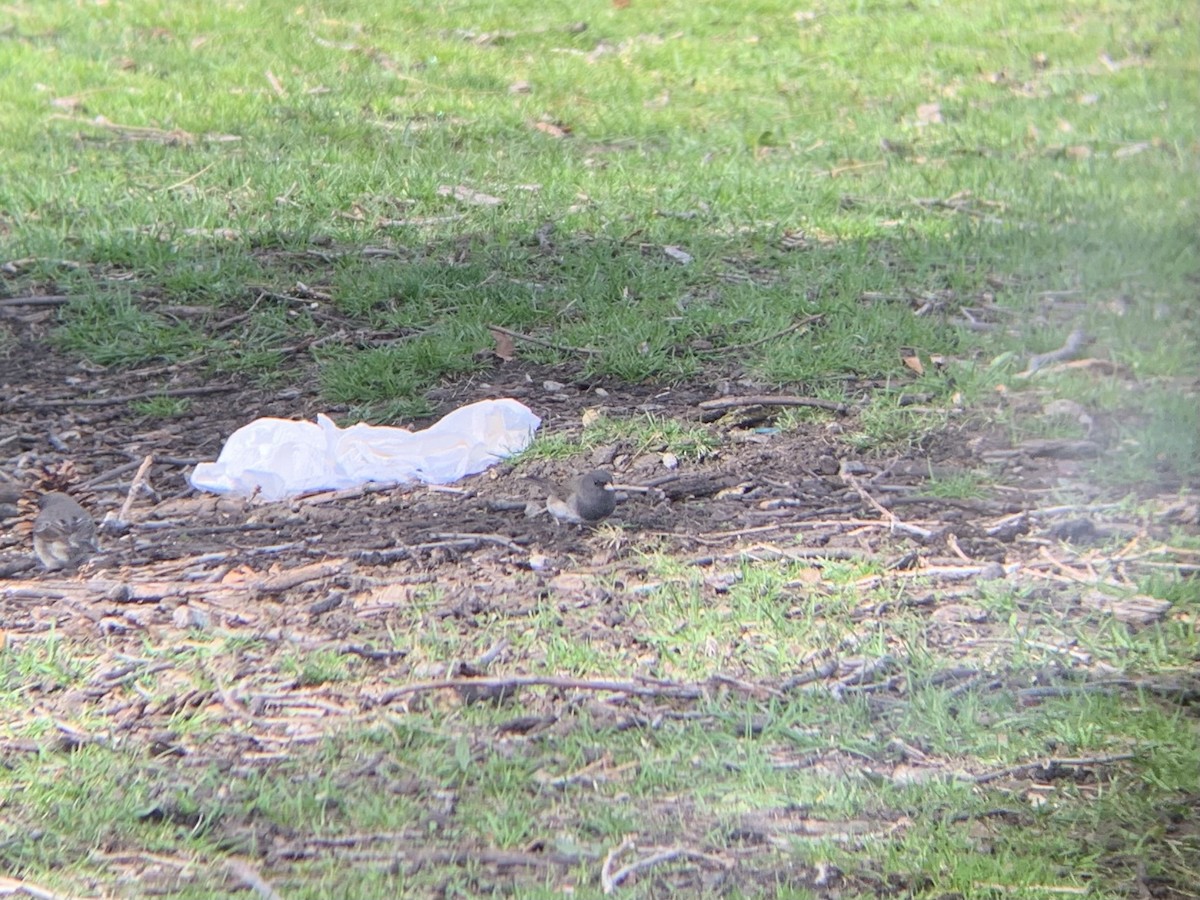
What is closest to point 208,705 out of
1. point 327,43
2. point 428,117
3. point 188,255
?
point 188,255

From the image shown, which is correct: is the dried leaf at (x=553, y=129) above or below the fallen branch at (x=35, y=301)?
below

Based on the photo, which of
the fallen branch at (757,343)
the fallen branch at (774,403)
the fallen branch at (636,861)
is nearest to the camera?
Result: the fallen branch at (636,861)

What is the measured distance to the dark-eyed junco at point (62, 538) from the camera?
12.6 feet

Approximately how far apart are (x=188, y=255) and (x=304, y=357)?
1.05 m

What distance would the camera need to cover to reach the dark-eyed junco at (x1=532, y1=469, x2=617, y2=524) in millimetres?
3896

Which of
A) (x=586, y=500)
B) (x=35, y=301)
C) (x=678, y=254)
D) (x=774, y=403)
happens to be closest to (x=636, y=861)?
(x=586, y=500)

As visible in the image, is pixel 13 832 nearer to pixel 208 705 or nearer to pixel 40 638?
pixel 208 705

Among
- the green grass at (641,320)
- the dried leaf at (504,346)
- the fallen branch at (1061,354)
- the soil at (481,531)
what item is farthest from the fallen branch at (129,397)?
the fallen branch at (1061,354)

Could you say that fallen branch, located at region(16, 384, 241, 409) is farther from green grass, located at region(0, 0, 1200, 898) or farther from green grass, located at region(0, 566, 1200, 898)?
green grass, located at region(0, 566, 1200, 898)

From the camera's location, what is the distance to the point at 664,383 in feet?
16.1

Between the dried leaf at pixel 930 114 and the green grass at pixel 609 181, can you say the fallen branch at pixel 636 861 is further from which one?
the dried leaf at pixel 930 114

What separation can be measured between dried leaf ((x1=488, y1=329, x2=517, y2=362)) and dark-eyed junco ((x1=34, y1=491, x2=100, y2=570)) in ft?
5.55

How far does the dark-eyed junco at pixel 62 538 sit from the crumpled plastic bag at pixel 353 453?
1.54 feet

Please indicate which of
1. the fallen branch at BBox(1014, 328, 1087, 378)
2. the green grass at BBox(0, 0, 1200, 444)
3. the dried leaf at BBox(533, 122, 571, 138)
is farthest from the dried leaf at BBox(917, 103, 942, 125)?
the fallen branch at BBox(1014, 328, 1087, 378)
